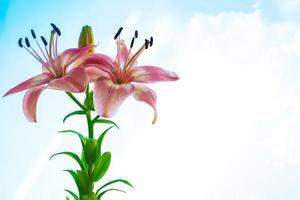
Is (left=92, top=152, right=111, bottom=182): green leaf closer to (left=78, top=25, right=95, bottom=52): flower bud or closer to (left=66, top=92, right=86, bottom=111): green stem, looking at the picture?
(left=66, top=92, right=86, bottom=111): green stem

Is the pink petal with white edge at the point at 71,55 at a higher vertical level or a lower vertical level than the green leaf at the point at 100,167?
higher

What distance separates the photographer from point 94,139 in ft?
2.20

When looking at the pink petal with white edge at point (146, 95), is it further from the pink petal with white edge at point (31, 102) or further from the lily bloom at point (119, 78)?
A: the pink petal with white edge at point (31, 102)

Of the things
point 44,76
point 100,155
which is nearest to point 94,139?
point 100,155

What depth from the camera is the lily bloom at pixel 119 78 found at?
25.6 inches

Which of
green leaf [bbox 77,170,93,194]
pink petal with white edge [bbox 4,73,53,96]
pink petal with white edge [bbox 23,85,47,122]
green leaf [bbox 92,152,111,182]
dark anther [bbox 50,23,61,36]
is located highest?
dark anther [bbox 50,23,61,36]

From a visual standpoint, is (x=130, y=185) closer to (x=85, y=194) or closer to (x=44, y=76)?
(x=85, y=194)

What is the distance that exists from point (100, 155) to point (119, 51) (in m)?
0.17

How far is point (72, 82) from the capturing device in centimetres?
64

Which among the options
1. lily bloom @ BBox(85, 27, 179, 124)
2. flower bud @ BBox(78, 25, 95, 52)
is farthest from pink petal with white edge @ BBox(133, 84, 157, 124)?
flower bud @ BBox(78, 25, 95, 52)

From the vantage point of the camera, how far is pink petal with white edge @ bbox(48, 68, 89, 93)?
2.10 feet

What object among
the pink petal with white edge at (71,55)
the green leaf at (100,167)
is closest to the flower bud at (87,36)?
the pink petal with white edge at (71,55)

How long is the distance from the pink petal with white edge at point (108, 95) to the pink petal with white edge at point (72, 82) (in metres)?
0.02

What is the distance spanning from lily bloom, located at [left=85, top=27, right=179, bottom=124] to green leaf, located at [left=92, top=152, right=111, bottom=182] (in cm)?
7
